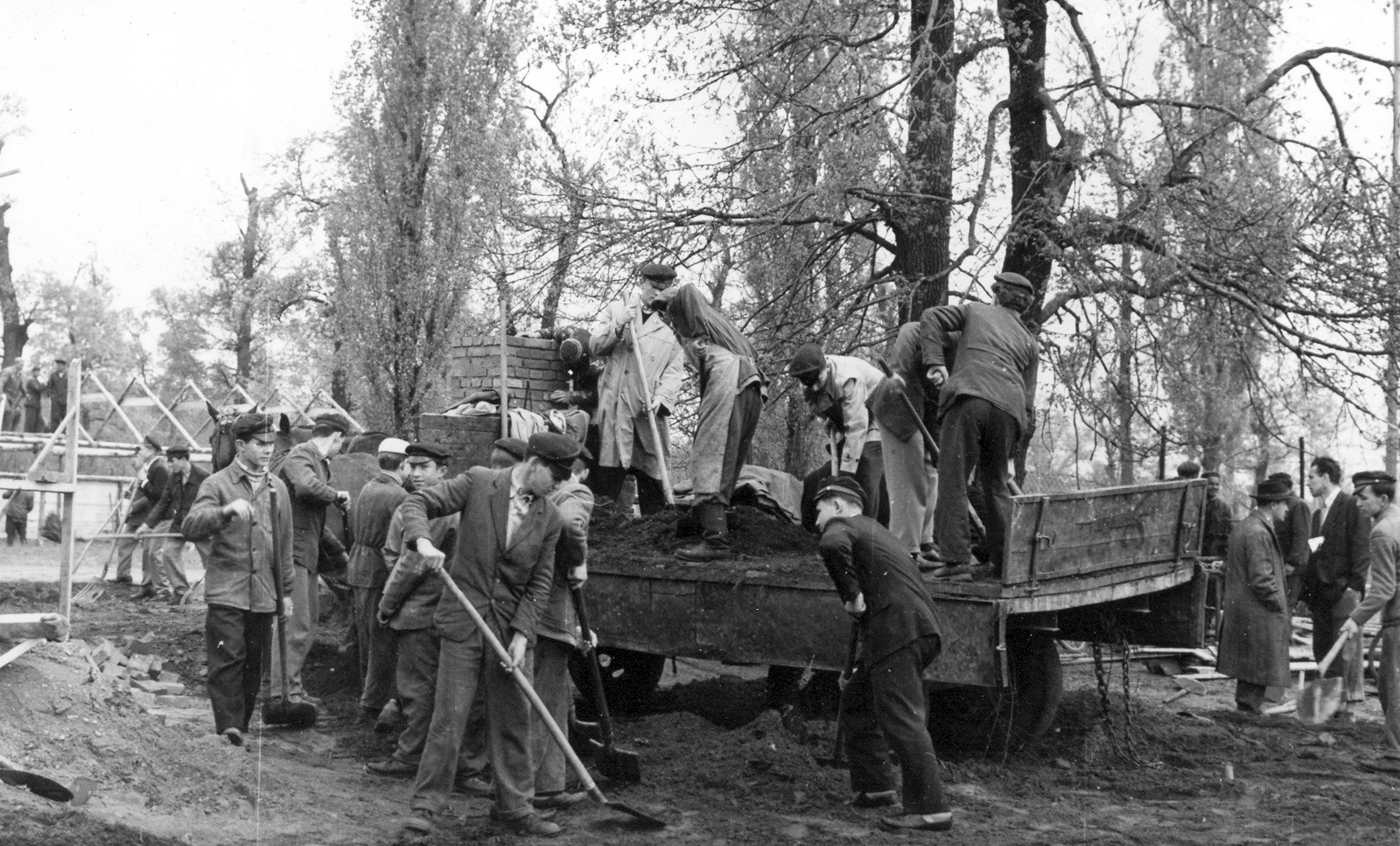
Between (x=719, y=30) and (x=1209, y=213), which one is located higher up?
(x=719, y=30)

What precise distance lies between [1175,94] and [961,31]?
331cm

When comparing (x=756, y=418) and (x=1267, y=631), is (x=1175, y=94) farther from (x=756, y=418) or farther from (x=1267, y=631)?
(x=756, y=418)

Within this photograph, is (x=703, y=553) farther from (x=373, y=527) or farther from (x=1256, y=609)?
(x=1256, y=609)

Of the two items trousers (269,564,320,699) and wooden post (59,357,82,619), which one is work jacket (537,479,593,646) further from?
trousers (269,564,320,699)

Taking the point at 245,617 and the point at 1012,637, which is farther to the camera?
the point at 1012,637

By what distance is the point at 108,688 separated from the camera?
6555mm

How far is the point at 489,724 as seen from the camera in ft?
20.5

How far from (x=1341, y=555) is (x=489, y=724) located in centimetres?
759

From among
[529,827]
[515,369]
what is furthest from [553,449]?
[515,369]

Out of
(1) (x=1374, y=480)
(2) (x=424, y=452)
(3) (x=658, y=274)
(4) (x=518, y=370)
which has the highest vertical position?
(3) (x=658, y=274)

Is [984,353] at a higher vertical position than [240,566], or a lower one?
higher

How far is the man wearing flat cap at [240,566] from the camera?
7.21 metres

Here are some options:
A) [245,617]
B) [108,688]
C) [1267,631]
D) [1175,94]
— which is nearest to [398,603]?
[245,617]

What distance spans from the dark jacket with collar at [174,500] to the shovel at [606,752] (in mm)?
9048
